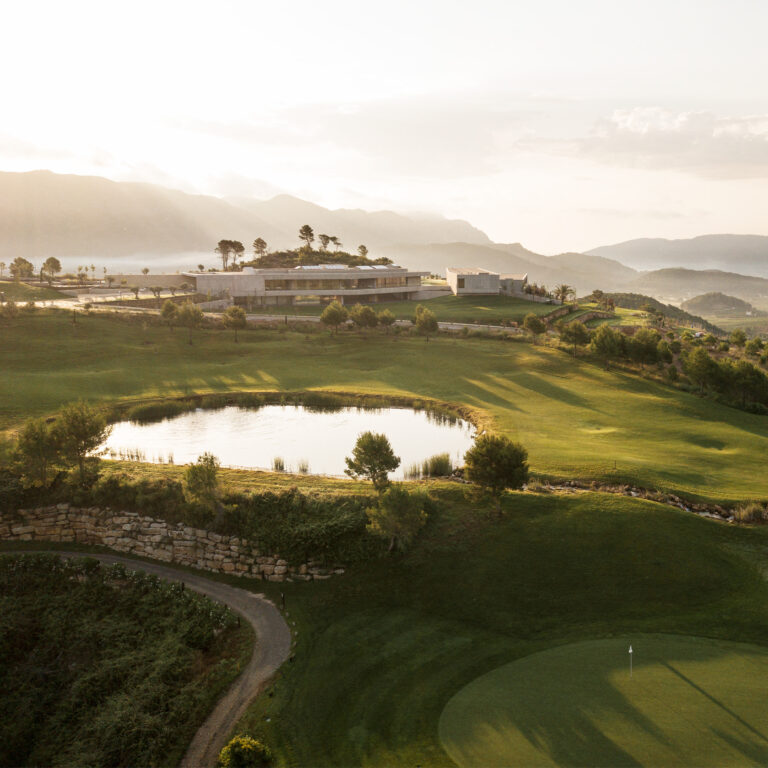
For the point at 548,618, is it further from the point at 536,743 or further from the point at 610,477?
the point at 610,477

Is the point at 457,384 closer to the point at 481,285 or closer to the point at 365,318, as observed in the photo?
the point at 365,318

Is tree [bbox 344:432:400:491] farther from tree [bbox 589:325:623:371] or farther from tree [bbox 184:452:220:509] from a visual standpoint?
tree [bbox 589:325:623:371]

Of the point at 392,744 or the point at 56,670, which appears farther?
the point at 56,670

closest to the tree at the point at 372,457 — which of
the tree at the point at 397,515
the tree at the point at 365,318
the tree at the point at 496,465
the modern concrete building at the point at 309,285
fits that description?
the tree at the point at 397,515

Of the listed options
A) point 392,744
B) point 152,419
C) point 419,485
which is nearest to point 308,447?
point 419,485

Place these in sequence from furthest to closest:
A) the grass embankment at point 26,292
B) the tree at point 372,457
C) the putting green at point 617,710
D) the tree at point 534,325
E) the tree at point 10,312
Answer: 1. the grass embankment at point 26,292
2. the tree at point 534,325
3. the tree at point 10,312
4. the tree at point 372,457
5. the putting green at point 617,710

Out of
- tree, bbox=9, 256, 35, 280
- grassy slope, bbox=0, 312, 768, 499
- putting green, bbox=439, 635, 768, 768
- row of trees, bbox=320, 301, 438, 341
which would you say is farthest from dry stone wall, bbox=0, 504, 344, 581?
tree, bbox=9, 256, 35, 280

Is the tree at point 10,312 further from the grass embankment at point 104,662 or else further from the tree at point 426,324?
the grass embankment at point 104,662
